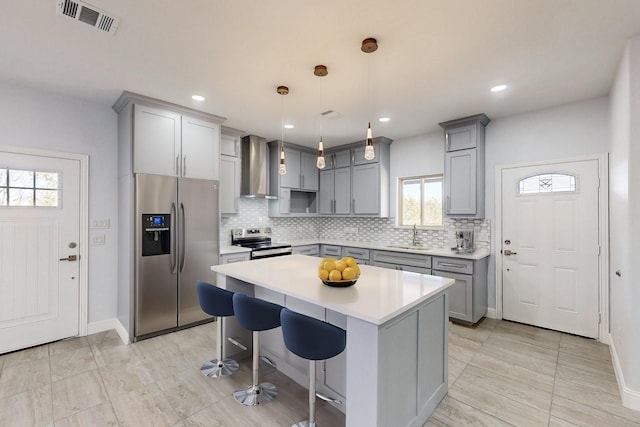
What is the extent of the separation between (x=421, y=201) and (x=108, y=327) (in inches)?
184

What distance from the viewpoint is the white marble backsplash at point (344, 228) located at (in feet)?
13.9

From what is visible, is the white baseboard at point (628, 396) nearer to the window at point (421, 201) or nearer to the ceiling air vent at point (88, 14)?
the window at point (421, 201)

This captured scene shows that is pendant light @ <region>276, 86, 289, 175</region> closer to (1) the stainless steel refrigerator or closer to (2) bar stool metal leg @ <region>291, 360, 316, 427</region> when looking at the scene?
(1) the stainless steel refrigerator

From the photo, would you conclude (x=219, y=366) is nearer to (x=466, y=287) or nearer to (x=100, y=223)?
(x=100, y=223)

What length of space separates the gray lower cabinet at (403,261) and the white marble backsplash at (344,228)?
600 millimetres

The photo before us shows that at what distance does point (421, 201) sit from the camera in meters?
4.79

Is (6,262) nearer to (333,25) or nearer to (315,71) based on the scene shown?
(315,71)

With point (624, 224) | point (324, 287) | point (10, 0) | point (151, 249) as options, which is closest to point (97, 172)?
point (151, 249)

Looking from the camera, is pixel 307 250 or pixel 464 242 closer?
pixel 464 242

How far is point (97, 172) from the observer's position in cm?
338

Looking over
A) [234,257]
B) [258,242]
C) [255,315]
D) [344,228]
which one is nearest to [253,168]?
[258,242]

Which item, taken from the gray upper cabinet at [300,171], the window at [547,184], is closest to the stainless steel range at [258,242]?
the gray upper cabinet at [300,171]

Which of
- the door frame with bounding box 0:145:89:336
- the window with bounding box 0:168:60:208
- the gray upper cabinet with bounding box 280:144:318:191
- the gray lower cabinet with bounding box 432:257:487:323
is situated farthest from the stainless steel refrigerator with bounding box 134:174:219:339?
the gray lower cabinet with bounding box 432:257:487:323

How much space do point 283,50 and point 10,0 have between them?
167cm
